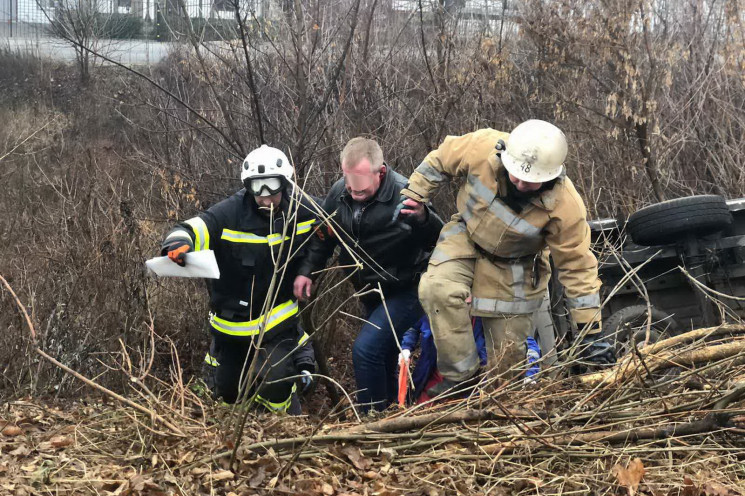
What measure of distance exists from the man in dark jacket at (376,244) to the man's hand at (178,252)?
855 mm

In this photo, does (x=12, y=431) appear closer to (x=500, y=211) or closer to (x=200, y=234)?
(x=200, y=234)

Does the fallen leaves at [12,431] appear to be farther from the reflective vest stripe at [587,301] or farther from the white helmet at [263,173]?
the reflective vest stripe at [587,301]

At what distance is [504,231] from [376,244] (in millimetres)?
911

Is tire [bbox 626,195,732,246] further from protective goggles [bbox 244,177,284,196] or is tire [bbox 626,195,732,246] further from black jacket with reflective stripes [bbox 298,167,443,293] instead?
protective goggles [bbox 244,177,284,196]

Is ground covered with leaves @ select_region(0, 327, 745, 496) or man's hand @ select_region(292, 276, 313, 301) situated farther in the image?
man's hand @ select_region(292, 276, 313, 301)

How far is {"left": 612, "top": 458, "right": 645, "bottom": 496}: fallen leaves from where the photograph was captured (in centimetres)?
298

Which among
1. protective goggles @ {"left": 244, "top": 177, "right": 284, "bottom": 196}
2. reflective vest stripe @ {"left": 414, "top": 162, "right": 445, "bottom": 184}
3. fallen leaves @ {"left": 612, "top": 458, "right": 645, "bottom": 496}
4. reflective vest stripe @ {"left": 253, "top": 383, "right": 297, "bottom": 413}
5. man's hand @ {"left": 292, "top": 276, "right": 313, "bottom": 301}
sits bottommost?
reflective vest stripe @ {"left": 253, "top": 383, "right": 297, "bottom": 413}

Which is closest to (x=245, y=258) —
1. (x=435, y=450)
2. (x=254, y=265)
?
(x=254, y=265)

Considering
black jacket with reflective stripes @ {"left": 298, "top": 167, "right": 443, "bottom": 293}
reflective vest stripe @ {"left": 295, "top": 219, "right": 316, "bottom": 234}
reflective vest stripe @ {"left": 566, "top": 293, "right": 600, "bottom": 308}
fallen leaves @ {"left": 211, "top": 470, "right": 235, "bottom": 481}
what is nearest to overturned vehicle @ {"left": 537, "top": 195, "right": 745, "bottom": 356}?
reflective vest stripe @ {"left": 566, "top": 293, "right": 600, "bottom": 308}

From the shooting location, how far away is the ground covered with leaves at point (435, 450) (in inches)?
119

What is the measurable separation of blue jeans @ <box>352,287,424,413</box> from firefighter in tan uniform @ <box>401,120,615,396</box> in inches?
18.0

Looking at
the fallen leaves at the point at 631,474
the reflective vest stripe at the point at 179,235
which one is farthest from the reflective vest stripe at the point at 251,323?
the fallen leaves at the point at 631,474

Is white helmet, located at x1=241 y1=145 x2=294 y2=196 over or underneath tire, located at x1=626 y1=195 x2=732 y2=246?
over

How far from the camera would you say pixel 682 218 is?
18.3 feet
